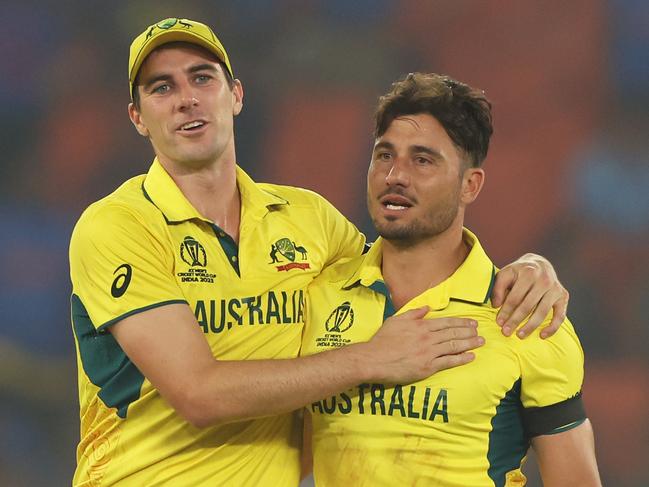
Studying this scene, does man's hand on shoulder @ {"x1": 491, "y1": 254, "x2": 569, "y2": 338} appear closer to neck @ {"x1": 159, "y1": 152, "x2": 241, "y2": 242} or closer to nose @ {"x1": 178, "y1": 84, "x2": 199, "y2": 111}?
neck @ {"x1": 159, "y1": 152, "x2": 241, "y2": 242}

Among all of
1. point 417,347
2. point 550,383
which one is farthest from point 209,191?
point 550,383

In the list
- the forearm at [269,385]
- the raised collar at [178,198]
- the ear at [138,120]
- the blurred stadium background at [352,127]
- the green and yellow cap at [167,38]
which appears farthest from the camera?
the blurred stadium background at [352,127]

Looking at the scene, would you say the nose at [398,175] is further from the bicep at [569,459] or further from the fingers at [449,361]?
the bicep at [569,459]

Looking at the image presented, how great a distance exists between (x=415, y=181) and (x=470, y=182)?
0.17 meters

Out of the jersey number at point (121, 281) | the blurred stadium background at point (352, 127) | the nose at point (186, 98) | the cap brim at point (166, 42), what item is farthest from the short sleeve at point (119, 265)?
the blurred stadium background at point (352, 127)

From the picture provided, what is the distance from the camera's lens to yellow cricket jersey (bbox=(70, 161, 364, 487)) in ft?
7.00

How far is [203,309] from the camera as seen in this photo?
2180 millimetres

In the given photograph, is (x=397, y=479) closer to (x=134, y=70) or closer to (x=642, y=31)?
(x=134, y=70)

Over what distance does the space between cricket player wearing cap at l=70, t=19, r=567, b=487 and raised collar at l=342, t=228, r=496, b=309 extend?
43 mm

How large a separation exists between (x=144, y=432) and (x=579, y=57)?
3819 mm

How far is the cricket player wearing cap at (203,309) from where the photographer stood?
2.05m

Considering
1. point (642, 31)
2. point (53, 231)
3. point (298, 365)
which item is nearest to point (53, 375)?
point (53, 231)

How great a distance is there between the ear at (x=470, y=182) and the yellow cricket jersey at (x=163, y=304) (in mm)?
413

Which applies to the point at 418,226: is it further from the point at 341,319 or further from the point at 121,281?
the point at 121,281
